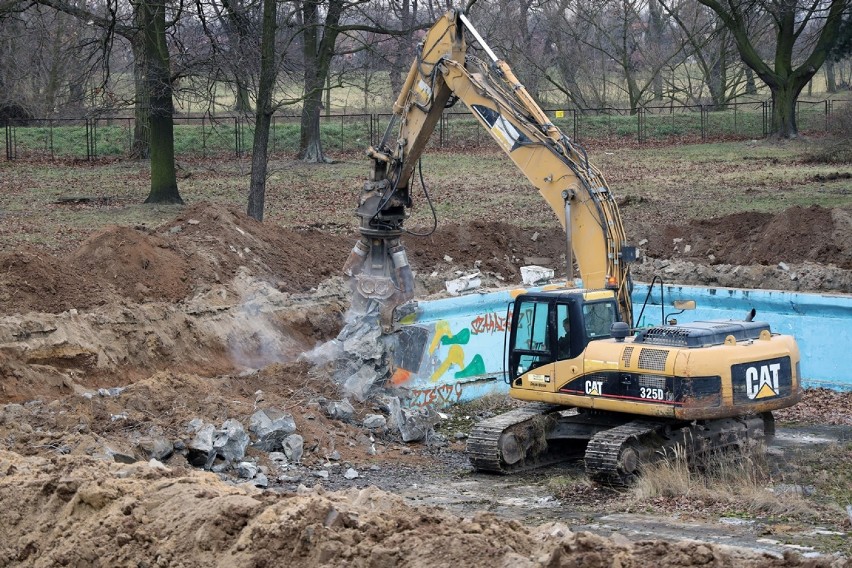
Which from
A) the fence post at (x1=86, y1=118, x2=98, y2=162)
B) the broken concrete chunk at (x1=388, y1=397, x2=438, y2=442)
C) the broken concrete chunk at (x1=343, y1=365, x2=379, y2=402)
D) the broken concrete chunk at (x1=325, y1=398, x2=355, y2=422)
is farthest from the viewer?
the fence post at (x1=86, y1=118, x2=98, y2=162)

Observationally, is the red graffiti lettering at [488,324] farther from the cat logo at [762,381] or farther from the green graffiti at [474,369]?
the cat logo at [762,381]

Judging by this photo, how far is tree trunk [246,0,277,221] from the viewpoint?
67.4ft

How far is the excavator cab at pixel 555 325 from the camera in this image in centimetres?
1198

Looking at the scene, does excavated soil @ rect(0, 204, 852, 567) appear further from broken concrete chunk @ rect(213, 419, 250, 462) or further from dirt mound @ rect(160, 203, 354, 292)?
broken concrete chunk @ rect(213, 419, 250, 462)

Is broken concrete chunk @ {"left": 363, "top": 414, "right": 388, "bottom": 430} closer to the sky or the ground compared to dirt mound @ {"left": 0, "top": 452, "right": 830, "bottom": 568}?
closer to the ground

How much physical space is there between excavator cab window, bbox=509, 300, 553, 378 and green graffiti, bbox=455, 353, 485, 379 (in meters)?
3.37

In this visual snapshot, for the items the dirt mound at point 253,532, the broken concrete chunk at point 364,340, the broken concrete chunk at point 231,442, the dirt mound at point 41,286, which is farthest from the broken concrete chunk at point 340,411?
the dirt mound at point 253,532

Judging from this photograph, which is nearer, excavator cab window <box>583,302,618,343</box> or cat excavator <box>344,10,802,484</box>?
cat excavator <box>344,10,802,484</box>

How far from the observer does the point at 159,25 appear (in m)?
21.2

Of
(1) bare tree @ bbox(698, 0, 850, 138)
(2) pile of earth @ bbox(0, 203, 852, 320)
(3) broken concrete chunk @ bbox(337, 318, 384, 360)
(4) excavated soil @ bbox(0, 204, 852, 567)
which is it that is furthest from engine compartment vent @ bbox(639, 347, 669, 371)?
(1) bare tree @ bbox(698, 0, 850, 138)

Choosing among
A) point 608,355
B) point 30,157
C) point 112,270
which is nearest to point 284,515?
point 608,355

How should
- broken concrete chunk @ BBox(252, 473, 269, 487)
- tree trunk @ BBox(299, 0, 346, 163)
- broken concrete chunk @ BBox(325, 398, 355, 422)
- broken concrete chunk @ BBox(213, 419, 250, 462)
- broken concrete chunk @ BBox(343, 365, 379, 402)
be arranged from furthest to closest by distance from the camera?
tree trunk @ BBox(299, 0, 346, 163)
broken concrete chunk @ BBox(343, 365, 379, 402)
broken concrete chunk @ BBox(325, 398, 355, 422)
broken concrete chunk @ BBox(213, 419, 250, 462)
broken concrete chunk @ BBox(252, 473, 269, 487)

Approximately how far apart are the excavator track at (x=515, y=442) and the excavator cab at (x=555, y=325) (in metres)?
0.50

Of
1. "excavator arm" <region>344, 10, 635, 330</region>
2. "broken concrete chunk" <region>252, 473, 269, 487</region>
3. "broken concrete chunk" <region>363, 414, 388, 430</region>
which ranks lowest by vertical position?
"broken concrete chunk" <region>252, 473, 269, 487</region>
